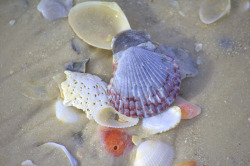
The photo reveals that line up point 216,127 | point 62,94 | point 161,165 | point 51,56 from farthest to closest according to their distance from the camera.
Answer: point 51,56, point 62,94, point 216,127, point 161,165

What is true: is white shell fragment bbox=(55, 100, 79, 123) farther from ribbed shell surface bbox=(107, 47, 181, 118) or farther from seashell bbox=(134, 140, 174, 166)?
seashell bbox=(134, 140, 174, 166)

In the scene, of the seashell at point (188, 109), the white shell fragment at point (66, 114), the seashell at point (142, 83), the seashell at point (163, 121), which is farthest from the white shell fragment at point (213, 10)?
the white shell fragment at point (66, 114)

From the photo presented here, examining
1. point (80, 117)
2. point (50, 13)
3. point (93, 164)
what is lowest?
point (93, 164)

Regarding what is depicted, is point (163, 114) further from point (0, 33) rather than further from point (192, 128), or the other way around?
point (0, 33)

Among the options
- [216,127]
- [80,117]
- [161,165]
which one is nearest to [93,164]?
→ [80,117]

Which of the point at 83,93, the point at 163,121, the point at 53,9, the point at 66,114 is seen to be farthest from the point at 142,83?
the point at 53,9

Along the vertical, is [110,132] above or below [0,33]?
below

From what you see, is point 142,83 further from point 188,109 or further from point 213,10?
point 213,10

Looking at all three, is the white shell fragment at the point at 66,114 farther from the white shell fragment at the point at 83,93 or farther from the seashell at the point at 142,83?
the seashell at the point at 142,83

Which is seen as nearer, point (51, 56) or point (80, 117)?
point (80, 117)
